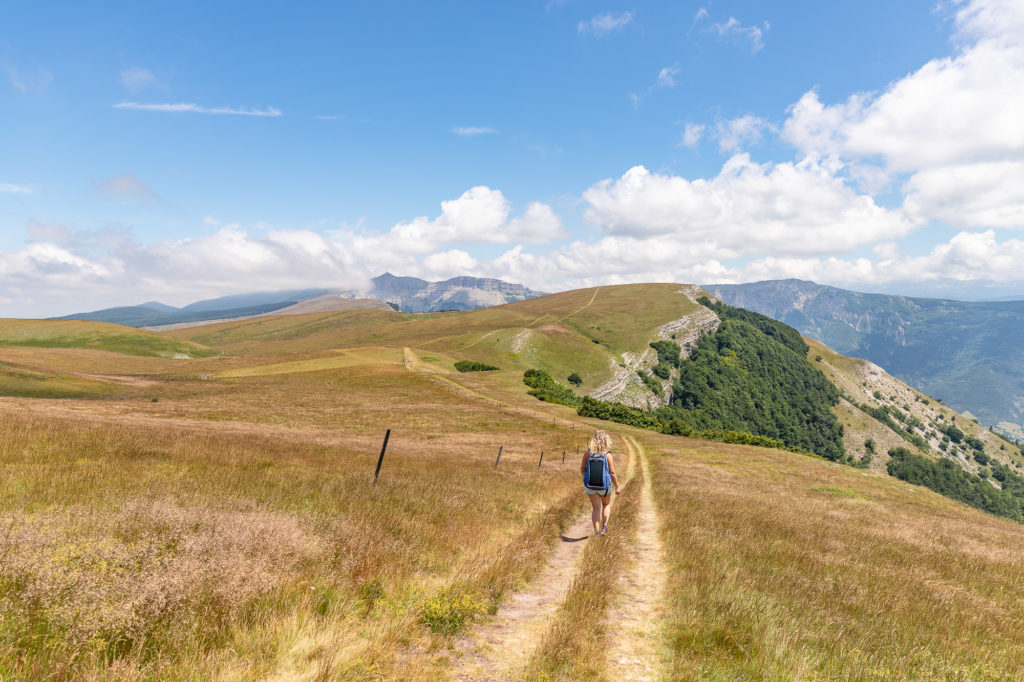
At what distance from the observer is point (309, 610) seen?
5.81 metres

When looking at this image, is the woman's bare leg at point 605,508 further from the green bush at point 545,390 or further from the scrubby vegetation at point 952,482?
the scrubby vegetation at point 952,482

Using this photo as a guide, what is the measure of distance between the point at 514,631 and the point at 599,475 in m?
5.66

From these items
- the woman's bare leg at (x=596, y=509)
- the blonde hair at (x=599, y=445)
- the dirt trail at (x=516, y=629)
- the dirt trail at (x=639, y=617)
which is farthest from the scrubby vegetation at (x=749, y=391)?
the dirt trail at (x=516, y=629)

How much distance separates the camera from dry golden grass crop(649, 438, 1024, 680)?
634 centimetres

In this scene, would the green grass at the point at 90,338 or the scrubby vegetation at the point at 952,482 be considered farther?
the green grass at the point at 90,338

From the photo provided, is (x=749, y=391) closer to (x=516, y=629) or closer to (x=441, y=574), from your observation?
(x=441, y=574)

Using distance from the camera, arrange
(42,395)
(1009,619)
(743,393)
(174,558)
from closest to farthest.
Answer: (174,558)
(1009,619)
(42,395)
(743,393)

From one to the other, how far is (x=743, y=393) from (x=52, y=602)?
161822 mm

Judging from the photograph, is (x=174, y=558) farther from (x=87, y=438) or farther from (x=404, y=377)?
(x=404, y=377)

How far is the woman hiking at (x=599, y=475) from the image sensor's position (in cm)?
1178

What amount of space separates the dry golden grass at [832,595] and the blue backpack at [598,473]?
238 centimetres

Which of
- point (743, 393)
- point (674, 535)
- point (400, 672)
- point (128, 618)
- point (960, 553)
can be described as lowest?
point (743, 393)

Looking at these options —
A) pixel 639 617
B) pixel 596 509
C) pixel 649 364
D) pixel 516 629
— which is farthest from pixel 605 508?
pixel 649 364

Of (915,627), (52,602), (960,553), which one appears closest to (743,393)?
(960,553)
